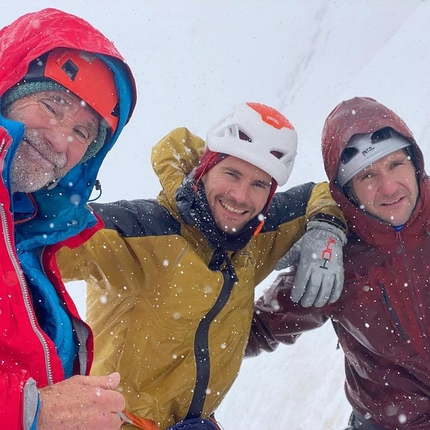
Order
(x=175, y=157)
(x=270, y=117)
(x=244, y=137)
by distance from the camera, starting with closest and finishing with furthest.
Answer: (x=244, y=137) → (x=270, y=117) → (x=175, y=157)

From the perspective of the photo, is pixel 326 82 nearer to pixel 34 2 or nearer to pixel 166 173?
pixel 166 173

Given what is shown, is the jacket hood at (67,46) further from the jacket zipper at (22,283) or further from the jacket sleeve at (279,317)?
the jacket sleeve at (279,317)

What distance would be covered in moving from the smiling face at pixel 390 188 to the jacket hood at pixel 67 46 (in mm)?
1842

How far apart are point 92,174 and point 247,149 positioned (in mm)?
1186

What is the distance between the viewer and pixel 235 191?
3674 mm

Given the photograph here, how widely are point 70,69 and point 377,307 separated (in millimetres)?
2697

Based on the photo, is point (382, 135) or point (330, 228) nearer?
point (330, 228)

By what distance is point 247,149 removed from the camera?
3.78 meters

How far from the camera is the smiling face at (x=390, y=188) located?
3.77 metres

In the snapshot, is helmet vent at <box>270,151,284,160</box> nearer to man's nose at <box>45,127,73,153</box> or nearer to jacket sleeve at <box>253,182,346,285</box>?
jacket sleeve at <box>253,182,346,285</box>

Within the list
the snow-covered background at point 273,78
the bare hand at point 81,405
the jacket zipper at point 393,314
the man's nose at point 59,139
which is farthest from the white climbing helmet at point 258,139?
the snow-covered background at point 273,78

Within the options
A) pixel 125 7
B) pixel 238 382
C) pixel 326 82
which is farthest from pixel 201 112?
pixel 238 382

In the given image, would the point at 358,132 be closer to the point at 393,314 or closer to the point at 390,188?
the point at 390,188

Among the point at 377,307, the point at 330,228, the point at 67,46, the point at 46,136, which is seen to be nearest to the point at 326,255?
the point at 330,228
